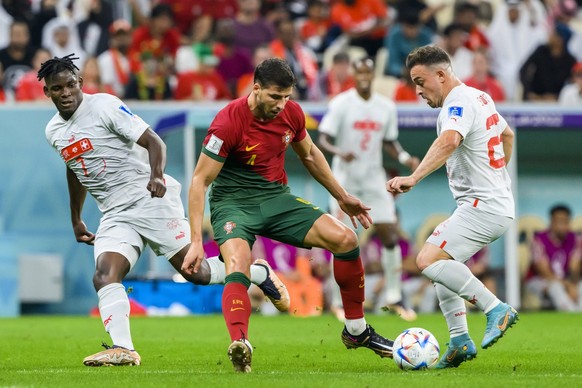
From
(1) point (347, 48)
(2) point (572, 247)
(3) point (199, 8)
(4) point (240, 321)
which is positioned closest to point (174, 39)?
(3) point (199, 8)

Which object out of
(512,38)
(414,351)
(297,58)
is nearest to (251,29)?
(297,58)

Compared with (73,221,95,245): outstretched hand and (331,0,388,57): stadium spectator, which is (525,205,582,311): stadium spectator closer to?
(331,0,388,57): stadium spectator

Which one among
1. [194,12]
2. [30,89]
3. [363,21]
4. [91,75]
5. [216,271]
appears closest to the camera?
[216,271]

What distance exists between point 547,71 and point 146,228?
1166 cm

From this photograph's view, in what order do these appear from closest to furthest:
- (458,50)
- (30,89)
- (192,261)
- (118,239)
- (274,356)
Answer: (192,261) < (118,239) < (274,356) < (30,89) < (458,50)

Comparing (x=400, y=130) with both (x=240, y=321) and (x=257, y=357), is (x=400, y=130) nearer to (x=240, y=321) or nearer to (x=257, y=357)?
(x=257, y=357)

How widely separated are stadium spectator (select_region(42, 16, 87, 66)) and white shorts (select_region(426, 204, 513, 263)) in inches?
Result: 452

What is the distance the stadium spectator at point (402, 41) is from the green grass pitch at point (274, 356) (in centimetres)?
545

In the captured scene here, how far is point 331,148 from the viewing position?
563 inches

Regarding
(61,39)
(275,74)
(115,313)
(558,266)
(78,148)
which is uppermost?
(275,74)

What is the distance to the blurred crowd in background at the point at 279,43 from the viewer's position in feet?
60.4

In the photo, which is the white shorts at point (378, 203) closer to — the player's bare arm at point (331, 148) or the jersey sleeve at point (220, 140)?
the player's bare arm at point (331, 148)

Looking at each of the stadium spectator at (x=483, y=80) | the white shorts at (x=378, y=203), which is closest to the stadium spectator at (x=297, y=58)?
the stadium spectator at (x=483, y=80)

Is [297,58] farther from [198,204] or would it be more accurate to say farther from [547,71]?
[198,204]
